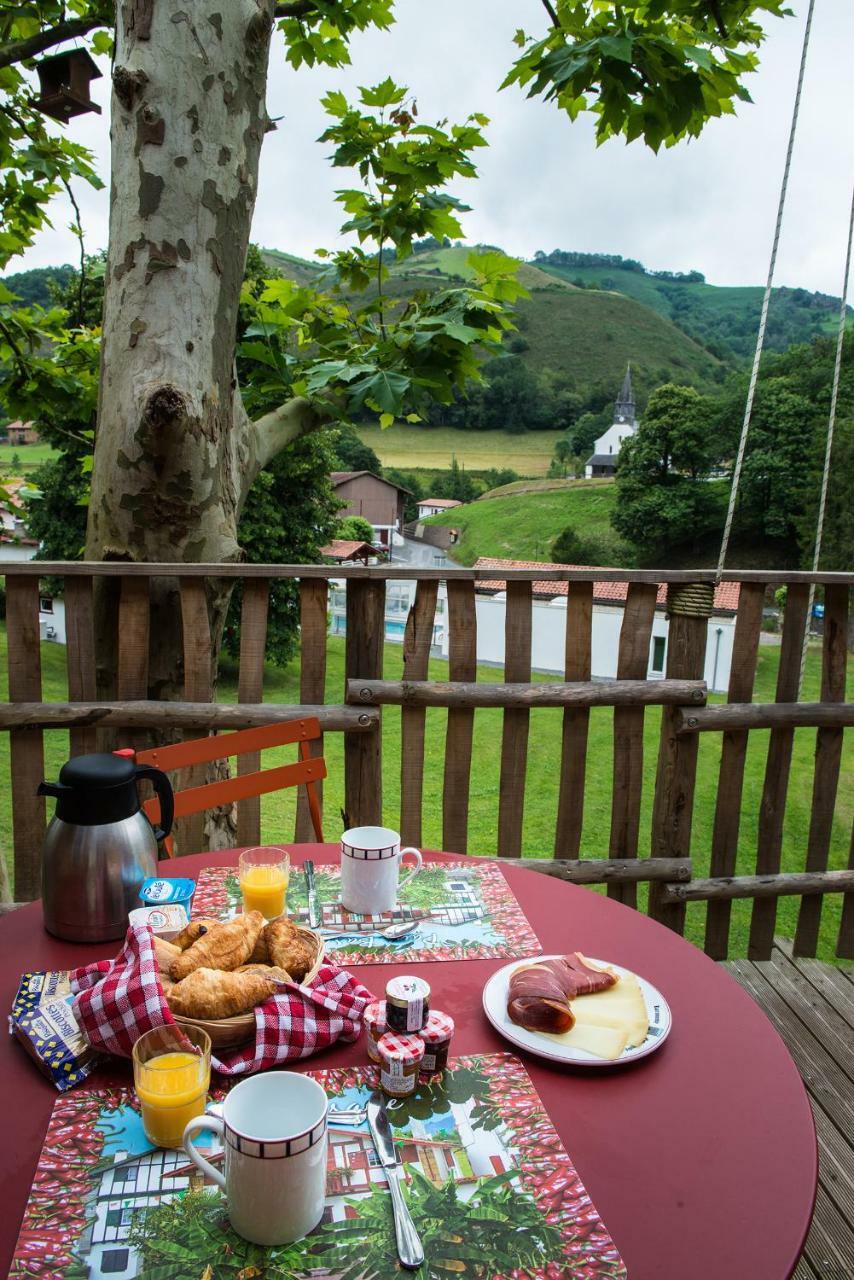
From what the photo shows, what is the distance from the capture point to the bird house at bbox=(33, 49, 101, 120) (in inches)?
114

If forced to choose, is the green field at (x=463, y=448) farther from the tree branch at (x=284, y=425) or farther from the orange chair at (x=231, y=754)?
the orange chair at (x=231, y=754)

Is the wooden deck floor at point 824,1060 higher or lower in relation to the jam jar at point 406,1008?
lower

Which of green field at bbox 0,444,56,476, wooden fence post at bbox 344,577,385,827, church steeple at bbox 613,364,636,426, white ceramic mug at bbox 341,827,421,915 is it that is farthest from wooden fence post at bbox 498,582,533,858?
church steeple at bbox 613,364,636,426

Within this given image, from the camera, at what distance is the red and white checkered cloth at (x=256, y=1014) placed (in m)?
0.84

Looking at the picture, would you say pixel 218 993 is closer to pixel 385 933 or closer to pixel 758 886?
pixel 385 933

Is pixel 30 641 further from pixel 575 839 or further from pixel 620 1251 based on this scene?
pixel 620 1251

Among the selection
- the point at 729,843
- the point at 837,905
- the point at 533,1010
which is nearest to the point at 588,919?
the point at 533,1010

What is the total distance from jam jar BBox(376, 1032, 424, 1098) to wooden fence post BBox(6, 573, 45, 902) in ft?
5.20

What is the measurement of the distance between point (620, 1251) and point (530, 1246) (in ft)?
0.24

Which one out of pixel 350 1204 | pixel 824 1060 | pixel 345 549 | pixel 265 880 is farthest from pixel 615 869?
pixel 345 549

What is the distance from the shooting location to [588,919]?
122cm

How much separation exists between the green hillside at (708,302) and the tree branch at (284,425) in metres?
28.4

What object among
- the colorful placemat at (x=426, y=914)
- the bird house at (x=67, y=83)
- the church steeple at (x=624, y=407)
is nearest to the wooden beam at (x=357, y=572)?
the colorful placemat at (x=426, y=914)

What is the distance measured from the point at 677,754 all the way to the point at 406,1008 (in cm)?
179
